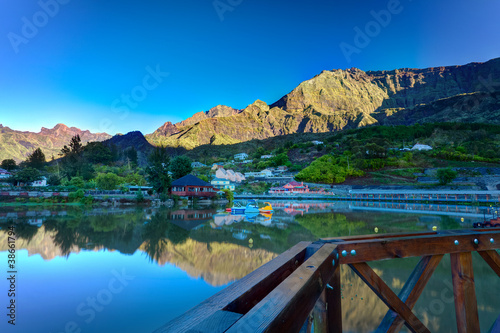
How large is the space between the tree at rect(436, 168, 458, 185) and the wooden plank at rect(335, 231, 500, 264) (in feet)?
147

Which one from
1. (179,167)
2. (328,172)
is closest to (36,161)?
(179,167)

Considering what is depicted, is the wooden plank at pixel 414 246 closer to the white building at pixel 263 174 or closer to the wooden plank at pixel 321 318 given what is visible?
the wooden plank at pixel 321 318

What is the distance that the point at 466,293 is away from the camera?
8.23ft

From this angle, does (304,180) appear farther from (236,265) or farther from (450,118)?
(450,118)

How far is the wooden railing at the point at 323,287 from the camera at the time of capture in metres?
0.90

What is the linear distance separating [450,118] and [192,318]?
138 m

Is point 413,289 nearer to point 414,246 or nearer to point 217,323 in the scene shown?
point 414,246

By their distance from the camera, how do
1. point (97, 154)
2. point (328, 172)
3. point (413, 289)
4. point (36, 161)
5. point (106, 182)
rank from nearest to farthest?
point (413, 289), point (106, 182), point (328, 172), point (36, 161), point (97, 154)

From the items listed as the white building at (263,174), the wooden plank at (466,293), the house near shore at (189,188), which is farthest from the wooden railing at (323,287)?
the white building at (263,174)

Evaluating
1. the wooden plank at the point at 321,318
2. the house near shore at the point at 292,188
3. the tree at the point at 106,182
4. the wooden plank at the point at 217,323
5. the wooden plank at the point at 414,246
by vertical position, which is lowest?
the house near shore at the point at 292,188

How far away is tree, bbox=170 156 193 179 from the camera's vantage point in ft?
135

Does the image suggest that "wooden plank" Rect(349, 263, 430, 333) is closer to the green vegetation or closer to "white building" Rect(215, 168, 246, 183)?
the green vegetation

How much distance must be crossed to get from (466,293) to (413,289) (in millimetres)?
572

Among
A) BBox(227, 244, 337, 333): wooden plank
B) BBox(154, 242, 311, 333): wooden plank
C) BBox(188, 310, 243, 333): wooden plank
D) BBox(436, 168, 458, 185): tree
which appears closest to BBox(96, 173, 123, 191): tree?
BBox(154, 242, 311, 333): wooden plank
